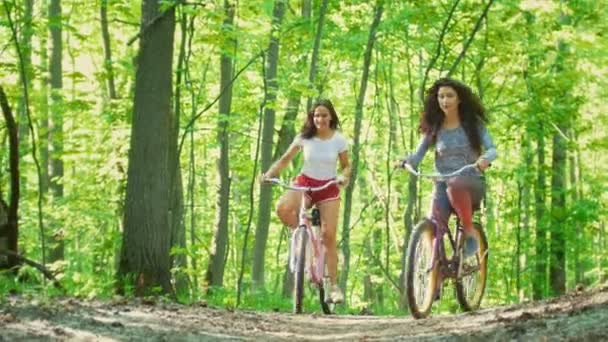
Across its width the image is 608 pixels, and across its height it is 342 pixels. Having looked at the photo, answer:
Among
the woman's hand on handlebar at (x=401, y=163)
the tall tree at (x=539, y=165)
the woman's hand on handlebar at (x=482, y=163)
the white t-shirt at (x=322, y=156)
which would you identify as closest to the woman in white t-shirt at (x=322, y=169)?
the white t-shirt at (x=322, y=156)

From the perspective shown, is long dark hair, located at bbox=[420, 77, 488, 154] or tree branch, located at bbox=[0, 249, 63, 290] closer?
long dark hair, located at bbox=[420, 77, 488, 154]

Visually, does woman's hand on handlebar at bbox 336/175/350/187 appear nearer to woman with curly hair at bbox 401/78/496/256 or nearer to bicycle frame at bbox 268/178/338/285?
bicycle frame at bbox 268/178/338/285

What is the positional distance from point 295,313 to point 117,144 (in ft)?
18.7

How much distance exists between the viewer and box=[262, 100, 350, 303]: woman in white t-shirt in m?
8.55

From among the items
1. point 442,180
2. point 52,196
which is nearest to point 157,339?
point 442,180

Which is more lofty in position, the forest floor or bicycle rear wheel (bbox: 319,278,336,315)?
the forest floor

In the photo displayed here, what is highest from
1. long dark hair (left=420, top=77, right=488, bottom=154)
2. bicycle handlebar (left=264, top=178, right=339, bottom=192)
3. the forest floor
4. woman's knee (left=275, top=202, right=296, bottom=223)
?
long dark hair (left=420, top=77, right=488, bottom=154)

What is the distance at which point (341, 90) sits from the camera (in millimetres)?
22609

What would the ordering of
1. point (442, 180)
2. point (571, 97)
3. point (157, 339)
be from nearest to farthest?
point (157, 339) → point (442, 180) → point (571, 97)

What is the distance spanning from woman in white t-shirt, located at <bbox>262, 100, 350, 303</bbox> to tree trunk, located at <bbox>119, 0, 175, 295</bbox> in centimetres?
129

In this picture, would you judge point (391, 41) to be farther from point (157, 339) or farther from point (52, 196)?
point (157, 339)

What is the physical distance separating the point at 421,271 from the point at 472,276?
0.85 metres

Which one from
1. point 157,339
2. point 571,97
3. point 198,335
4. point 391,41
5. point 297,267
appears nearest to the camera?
point 157,339

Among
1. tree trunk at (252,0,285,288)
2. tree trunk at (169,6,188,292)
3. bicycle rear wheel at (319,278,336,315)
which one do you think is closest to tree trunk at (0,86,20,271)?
tree trunk at (169,6,188,292)
